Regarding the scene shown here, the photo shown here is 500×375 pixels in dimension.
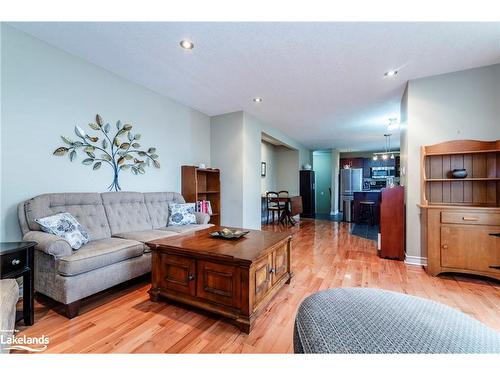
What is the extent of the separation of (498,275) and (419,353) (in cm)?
272

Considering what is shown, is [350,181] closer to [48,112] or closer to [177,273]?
[177,273]

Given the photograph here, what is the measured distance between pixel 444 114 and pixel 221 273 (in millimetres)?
3314

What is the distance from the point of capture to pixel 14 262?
157 centimetres

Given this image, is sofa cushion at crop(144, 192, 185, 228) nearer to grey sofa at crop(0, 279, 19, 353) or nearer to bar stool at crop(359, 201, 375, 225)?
grey sofa at crop(0, 279, 19, 353)

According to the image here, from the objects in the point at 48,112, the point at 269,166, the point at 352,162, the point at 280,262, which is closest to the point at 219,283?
the point at 280,262

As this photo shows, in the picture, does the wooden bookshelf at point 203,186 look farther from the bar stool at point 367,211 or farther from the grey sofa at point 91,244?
the bar stool at point 367,211

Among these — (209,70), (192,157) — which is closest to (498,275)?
(209,70)

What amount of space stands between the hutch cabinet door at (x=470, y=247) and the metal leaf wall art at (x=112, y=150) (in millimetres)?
3928

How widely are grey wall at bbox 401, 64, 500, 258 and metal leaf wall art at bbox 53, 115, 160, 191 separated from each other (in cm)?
370

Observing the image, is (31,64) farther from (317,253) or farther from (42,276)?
(317,253)

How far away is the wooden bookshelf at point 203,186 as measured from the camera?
3.84 metres

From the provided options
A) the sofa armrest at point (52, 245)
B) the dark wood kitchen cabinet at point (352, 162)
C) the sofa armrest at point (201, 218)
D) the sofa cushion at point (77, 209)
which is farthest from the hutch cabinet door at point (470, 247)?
the dark wood kitchen cabinet at point (352, 162)

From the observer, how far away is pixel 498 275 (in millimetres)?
2316

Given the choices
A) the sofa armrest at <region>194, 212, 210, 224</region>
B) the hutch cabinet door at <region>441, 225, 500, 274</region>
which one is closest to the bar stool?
the hutch cabinet door at <region>441, 225, 500, 274</region>
